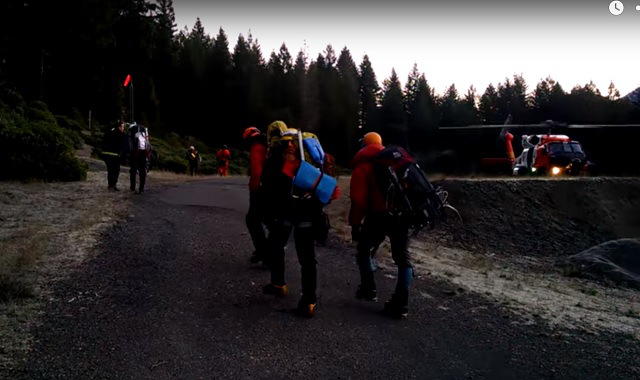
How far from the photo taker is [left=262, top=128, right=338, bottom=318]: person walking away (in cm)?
611

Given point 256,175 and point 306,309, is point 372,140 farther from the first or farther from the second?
point 306,309

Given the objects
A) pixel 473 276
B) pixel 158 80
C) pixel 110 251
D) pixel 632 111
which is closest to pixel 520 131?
pixel 632 111

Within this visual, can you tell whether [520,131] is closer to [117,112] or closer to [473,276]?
[117,112]

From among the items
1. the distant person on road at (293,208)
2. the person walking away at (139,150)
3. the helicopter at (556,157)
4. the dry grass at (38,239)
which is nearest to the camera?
the dry grass at (38,239)

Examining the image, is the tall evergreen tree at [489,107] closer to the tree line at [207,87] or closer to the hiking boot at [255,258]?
the tree line at [207,87]

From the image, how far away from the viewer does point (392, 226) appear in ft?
20.7

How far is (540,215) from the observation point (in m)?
19.7

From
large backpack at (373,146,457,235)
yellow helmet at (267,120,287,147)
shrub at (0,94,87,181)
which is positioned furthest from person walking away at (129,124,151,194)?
large backpack at (373,146,457,235)

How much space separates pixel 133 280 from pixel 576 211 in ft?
59.6

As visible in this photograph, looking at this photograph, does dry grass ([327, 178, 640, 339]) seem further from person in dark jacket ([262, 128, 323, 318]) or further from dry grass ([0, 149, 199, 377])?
dry grass ([0, 149, 199, 377])

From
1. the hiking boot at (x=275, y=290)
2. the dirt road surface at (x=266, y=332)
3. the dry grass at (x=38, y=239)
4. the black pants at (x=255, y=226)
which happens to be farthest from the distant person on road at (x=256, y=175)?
the dry grass at (x=38, y=239)

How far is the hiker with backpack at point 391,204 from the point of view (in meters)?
6.18

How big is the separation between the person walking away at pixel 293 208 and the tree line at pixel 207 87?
22.6 meters

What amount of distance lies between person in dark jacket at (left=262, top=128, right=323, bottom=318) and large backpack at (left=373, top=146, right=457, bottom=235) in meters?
0.80
